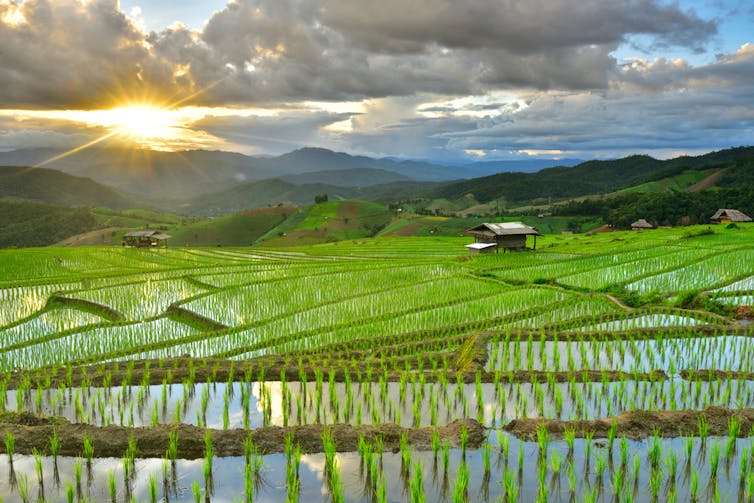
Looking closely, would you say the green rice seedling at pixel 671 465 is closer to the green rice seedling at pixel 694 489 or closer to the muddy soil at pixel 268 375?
the green rice seedling at pixel 694 489

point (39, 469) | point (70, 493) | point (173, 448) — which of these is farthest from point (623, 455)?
point (39, 469)

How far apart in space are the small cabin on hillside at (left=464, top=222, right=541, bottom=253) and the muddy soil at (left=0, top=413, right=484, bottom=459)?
25589 mm

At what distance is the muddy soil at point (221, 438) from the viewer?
497 centimetres

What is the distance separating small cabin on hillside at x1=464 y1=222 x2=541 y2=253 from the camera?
101 ft

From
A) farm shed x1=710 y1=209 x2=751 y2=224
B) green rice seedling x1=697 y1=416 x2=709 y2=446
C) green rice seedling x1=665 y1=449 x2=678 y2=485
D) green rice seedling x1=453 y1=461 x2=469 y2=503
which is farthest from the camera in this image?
farm shed x1=710 y1=209 x2=751 y2=224

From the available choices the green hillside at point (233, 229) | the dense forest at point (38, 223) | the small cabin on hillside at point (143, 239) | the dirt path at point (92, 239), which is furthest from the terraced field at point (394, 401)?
the dense forest at point (38, 223)

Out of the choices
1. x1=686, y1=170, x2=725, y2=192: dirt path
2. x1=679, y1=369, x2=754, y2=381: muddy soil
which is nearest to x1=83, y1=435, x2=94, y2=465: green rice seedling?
x1=679, y1=369, x2=754, y2=381: muddy soil

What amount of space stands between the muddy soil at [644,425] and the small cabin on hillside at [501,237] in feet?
81.4

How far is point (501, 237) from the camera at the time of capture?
3119 centimetres

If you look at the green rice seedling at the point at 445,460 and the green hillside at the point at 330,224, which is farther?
the green hillside at the point at 330,224

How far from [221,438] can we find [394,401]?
234cm

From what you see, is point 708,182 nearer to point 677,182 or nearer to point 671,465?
point 677,182

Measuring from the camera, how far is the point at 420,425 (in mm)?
5887

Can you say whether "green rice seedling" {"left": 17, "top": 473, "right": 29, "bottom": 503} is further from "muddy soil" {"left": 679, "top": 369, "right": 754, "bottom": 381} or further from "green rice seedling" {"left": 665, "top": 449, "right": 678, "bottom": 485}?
"muddy soil" {"left": 679, "top": 369, "right": 754, "bottom": 381}
